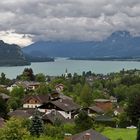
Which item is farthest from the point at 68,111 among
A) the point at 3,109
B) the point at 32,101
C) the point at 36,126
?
the point at 36,126

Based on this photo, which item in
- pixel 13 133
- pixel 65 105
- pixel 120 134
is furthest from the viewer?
pixel 65 105

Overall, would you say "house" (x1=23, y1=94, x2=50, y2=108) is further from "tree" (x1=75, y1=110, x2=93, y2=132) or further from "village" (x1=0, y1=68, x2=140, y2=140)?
"tree" (x1=75, y1=110, x2=93, y2=132)

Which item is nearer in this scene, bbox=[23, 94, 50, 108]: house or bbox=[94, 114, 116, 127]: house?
bbox=[94, 114, 116, 127]: house

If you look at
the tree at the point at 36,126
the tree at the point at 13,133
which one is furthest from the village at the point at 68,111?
the tree at the point at 13,133

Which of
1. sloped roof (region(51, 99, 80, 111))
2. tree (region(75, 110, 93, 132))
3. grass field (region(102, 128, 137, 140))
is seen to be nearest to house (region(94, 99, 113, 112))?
sloped roof (region(51, 99, 80, 111))

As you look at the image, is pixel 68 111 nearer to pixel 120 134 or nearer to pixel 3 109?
pixel 3 109

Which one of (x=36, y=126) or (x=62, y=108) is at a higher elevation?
(x=36, y=126)

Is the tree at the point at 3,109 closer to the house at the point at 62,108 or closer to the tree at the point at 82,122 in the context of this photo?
the house at the point at 62,108

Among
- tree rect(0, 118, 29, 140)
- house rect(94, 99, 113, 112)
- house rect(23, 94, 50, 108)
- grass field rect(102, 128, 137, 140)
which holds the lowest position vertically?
house rect(94, 99, 113, 112)

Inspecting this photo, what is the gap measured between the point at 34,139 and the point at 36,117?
3763 mm

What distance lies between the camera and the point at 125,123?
57.4 metres

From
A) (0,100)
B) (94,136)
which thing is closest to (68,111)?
(0,100)

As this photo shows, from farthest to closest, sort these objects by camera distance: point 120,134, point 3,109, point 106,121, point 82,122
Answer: point 106,121 < point 3,109 < point 82,122 < point 120,134

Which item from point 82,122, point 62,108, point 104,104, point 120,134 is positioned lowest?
point 104,104
